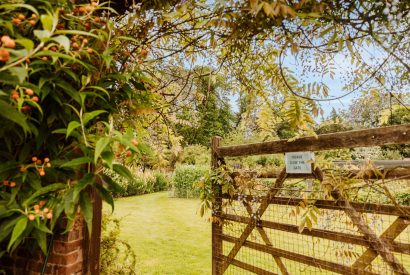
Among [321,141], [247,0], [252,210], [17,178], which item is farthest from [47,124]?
[252,210]

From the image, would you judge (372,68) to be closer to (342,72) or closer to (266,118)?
(342,72)

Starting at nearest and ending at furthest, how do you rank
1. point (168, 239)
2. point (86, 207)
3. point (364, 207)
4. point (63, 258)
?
1. point (86, 207)
2. point (63, 258)
3. point (364, 207)
4. point (168, 239)

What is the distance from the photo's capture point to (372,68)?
1.83 metres

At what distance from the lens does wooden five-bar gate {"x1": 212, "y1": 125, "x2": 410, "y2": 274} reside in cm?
218

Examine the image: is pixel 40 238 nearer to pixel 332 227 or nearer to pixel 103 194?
pixel 103 194

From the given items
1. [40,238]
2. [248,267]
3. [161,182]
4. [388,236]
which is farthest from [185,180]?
[40,238]

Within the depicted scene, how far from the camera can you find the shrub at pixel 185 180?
13.7 metres

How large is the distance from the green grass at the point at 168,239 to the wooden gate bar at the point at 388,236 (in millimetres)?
2319

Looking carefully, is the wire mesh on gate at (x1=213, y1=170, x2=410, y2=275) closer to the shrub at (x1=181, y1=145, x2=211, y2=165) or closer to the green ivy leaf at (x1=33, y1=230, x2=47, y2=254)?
the green ivy leaf at (x1=33, y1=230, x2=47, y2=254)

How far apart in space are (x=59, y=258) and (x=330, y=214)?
209 centimetres

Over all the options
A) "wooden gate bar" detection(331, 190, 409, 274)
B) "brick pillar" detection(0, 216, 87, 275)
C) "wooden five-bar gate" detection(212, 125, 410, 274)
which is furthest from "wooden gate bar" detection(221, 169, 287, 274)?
"brick pillar" detection(0, 216, 87, 275)

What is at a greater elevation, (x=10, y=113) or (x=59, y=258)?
(x=10, y=113)

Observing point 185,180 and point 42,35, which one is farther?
point 185,180

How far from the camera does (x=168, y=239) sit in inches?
260
